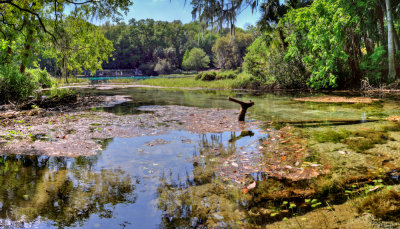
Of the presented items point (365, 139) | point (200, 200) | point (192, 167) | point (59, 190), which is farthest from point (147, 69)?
point (200, 200)

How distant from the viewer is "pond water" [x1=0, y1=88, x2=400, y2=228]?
3.27 metres

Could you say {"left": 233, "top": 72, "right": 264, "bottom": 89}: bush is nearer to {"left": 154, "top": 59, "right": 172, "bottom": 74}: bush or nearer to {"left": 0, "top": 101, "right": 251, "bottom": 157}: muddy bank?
{"left": 0, "top": 101, "right": 251, "bottom": 157}: muddy bank

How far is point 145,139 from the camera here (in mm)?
7559

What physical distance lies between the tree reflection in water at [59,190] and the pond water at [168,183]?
1 cm

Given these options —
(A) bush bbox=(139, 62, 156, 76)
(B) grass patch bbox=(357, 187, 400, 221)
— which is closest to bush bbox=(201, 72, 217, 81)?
(B) grass patch bbox=(357, 187, 400, 221)

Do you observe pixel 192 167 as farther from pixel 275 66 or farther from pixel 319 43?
pixel 275 66

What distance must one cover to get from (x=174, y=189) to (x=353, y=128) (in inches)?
249

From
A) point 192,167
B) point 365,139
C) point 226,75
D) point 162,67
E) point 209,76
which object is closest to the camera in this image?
point 192,167

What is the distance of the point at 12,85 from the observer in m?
14.0

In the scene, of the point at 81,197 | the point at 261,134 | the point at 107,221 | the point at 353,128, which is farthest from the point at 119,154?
the point at 353,128

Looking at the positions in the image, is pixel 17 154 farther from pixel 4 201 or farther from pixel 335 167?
pixel 335 167

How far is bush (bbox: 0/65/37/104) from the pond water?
1002 centimetres

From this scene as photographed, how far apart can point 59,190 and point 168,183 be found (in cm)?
173

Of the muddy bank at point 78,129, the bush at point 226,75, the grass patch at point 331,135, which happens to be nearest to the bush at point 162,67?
the bush at point 226,75
